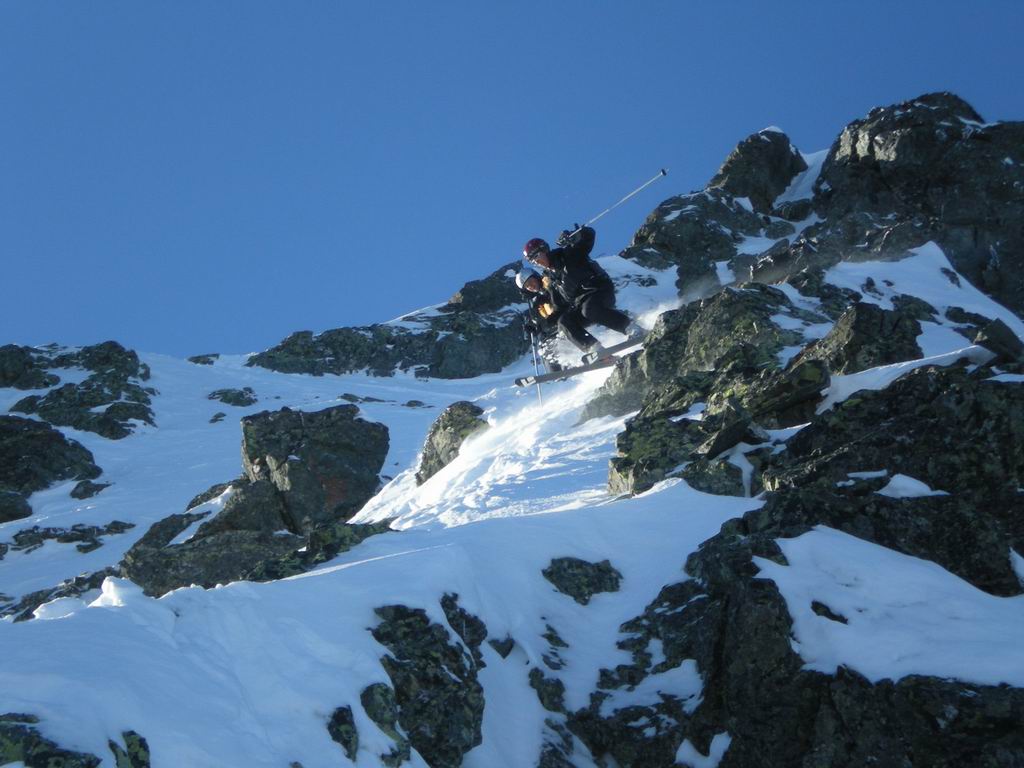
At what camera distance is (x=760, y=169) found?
70.2 m

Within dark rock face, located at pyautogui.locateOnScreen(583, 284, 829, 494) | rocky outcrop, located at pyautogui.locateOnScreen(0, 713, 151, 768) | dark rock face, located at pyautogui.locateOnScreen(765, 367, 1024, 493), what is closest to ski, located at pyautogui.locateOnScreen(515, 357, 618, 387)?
dark rock face, located at pyautogui.locateOnScreen(583, 284, 829, 494)

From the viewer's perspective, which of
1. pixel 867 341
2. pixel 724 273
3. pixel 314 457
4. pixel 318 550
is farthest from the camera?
pixel 724 273

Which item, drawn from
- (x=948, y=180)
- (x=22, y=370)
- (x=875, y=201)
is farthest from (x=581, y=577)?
(x=22, y=370)

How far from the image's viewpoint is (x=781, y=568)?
28.9 feet

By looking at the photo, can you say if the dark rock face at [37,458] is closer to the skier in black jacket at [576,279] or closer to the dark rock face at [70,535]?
the dark rock face at [70,535]

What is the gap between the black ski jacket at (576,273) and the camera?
1916 cm

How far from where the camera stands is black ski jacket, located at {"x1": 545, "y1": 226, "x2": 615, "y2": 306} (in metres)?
19.2

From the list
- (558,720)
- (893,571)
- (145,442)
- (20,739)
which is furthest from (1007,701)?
(145,442)

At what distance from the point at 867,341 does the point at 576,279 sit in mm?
5953

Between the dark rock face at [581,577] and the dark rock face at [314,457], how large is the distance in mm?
14664

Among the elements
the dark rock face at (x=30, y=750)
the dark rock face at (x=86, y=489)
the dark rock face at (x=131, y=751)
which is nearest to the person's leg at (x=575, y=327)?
the dark rock face at (x=131, y=751)

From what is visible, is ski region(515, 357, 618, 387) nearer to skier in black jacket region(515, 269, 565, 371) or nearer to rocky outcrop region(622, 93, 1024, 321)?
skier in black jacket region(515, 269, 565, 371)

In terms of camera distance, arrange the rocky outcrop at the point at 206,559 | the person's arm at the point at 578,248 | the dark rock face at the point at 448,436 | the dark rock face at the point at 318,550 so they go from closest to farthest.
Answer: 1. the dark rock face at the point at 318,550
2. the rocky outcrop at the point at 206,559
3. the person's arm at the point at 578,248
4. the dark rock face at the point at 448,436

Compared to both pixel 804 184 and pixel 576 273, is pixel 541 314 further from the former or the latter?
pixel 804 184
